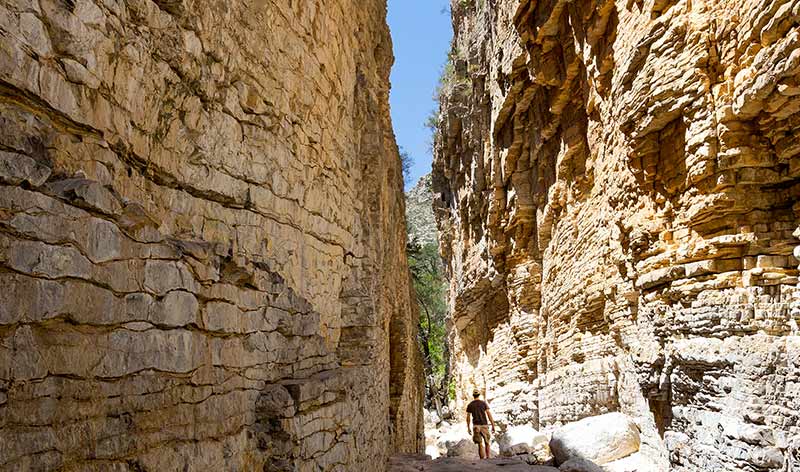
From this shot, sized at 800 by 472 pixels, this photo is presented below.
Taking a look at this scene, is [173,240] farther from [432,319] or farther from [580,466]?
[432,319]

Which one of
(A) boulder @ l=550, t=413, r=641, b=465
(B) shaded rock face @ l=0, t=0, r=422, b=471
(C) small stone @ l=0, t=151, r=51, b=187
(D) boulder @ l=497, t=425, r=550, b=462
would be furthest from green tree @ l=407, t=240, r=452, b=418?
(C) small stone @ l=0, t=151, r=51, b=187

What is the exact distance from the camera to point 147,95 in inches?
113

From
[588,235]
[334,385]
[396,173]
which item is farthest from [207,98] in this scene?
[588,235]

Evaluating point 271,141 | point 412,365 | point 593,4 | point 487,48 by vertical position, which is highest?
point 487,48

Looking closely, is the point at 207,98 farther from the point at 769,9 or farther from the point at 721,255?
the point at 721,255

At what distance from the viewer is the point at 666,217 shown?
760cm

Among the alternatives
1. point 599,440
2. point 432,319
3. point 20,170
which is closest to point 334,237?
point 20,170

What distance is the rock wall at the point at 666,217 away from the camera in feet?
19.2

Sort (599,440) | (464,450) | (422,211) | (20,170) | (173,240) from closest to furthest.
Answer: (20,170) → (173,240) → (599,440) → (464,450) → (422,211)

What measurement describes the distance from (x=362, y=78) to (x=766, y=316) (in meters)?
4.95

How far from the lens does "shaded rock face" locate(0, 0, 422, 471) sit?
2004 millimetres

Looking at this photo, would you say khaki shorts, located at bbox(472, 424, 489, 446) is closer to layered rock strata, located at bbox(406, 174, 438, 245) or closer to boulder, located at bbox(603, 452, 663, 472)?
boulder, located at bbox(603, 452, 663, 472)

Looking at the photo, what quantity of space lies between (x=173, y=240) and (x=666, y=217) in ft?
21.6

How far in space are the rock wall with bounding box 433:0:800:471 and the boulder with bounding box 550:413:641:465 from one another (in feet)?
0.92
